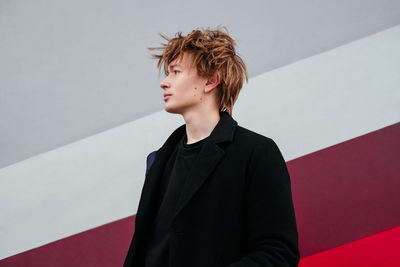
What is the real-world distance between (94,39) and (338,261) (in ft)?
4.95

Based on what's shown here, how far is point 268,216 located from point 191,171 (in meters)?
0.23

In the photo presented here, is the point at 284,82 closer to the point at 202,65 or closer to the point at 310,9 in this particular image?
the point at 310,9

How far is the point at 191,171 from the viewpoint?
992 millimetres

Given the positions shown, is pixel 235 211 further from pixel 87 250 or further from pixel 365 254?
pixel 87 250

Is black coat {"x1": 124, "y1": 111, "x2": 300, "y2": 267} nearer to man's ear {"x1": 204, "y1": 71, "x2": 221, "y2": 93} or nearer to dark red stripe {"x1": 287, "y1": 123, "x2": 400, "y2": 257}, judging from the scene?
man's ear {"x1": 204, "y1": 71, "x2": 221, "y2": 93}

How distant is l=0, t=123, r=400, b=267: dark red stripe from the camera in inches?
59.2

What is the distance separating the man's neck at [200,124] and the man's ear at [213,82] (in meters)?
0.08

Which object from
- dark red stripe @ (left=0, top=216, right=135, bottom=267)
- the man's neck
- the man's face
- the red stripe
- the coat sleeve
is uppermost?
the man's face

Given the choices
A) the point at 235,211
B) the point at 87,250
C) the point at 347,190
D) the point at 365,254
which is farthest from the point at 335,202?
the point at 87,250

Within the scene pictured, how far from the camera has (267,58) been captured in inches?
70.7

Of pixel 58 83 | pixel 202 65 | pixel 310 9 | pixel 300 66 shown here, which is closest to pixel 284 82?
pixel 300 66

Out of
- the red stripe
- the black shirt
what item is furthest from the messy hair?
the red stripe

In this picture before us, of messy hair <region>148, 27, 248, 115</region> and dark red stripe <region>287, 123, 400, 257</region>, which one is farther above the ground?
messy hair <region>148, 27, 248, 115</region>

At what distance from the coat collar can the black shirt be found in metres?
0.03
